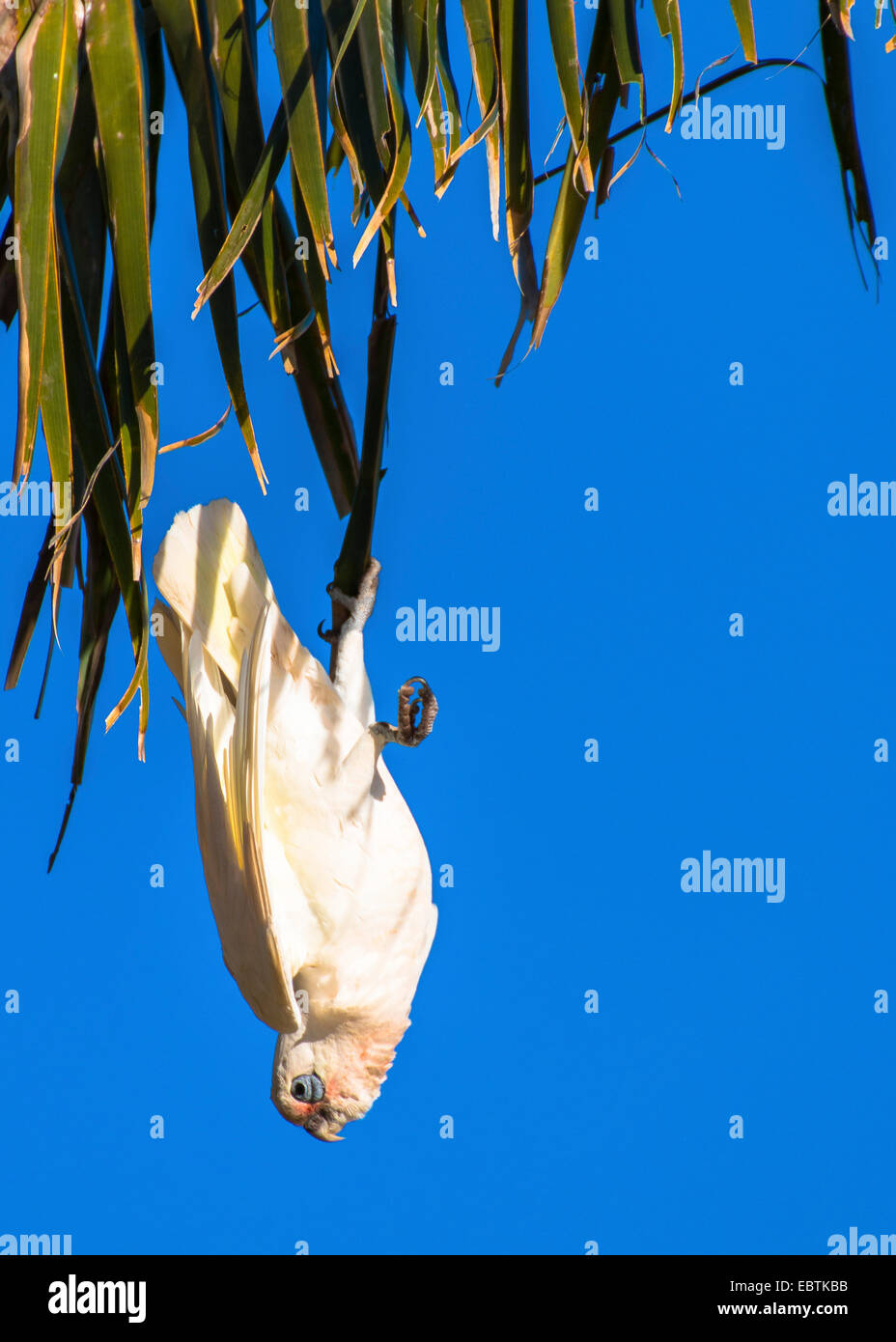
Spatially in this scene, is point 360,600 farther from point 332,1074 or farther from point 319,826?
point 332,1074

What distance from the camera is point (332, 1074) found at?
1.05 m

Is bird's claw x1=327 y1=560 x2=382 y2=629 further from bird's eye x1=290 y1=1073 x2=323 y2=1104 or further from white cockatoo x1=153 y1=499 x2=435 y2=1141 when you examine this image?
bird's eye x1=290 y1=1073 x2=323 y2=1104

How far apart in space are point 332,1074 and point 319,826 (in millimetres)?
222

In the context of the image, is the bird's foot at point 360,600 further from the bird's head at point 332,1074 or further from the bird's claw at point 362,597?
the bird's head at point 332,1074

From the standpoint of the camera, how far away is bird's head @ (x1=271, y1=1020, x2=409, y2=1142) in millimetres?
1049

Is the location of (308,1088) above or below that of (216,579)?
below

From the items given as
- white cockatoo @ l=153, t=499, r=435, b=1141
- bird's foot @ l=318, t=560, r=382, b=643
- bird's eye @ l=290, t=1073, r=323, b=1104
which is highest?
bird's foot @ l=318, t=560, r=382, b=643

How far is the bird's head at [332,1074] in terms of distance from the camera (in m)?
1.05

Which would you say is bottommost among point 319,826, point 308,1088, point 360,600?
point 308,1088

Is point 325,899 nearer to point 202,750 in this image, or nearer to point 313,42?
point 202,750

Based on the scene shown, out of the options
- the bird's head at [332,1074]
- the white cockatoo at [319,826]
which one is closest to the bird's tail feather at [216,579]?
the white cockatoo at [319,826]

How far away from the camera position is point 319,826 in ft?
3.34

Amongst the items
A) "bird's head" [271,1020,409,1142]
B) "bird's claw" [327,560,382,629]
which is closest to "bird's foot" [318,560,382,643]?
"bird's claw" [327,560,382,629]

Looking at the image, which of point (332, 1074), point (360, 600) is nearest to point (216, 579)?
point (360, 600)
